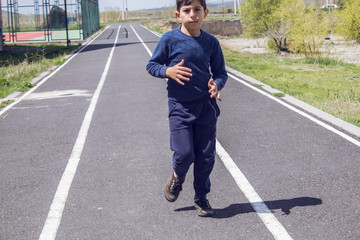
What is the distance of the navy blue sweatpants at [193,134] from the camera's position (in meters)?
4.13

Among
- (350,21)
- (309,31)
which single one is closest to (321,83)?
(350,21)

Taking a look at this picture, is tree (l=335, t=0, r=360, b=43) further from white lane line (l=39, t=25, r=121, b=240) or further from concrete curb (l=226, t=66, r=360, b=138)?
white lane line (l=39, t=25, r=121, b=240)

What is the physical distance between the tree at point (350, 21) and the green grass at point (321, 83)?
434 centimetres

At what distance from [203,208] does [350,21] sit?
22.2m

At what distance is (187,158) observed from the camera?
13.5ft

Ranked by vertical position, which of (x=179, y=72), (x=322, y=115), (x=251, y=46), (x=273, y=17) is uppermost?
(x=273, y=17)

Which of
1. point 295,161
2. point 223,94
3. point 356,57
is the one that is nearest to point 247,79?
point 223,94

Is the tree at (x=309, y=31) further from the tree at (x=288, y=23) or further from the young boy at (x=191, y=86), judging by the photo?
the young boy at (x=191, y=86)

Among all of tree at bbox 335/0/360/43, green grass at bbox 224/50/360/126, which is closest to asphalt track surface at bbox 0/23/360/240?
green grass at bbox 224/50/360/126

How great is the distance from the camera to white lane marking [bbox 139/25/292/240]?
4102mm

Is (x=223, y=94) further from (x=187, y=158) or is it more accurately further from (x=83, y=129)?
(x=187, y=158)

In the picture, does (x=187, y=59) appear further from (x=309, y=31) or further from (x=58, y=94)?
(x=309, y=31)

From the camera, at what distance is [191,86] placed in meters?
4.14

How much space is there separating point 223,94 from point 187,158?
7.76 metres
